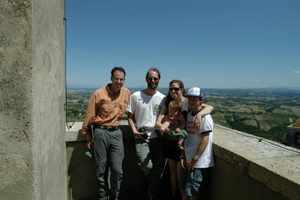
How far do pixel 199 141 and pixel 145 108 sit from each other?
831 mm

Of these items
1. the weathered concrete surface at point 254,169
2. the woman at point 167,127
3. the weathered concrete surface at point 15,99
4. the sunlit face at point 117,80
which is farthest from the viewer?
the sunlit face at point 117,80

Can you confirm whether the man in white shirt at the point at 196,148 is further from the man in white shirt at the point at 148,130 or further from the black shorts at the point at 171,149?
the man in white shirt at the point at 148,130

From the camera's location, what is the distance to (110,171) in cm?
322

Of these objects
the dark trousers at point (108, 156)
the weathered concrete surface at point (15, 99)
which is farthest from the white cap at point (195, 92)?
the weathered concrete surface at point (15, 99)

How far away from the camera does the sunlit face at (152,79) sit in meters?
3.26

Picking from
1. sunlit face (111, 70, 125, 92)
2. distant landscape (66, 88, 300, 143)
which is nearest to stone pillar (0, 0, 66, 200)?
sunlit face (111, 70, 125, 92)

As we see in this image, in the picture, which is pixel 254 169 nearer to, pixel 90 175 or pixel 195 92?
pixel 195 92

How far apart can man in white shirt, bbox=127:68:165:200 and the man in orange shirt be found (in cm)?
21

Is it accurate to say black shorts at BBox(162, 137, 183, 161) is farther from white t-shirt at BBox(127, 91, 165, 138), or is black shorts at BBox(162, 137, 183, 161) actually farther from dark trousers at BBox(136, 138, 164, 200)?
white t-shirt at BBox(127, 91, 165, 138)

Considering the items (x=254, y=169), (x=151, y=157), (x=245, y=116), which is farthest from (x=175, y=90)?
(x=245, y=116)

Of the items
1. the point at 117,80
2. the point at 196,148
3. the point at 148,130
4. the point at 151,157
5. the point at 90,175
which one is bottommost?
the point at 90,175

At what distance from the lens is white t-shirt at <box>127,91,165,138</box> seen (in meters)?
3.26

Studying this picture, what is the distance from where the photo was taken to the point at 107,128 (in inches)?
124

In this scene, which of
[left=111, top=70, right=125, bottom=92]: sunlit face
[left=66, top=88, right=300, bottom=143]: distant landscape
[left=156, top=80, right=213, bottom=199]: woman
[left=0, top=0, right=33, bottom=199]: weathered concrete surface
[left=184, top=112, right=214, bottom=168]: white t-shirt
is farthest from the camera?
[left=66, top=88, right=300, bottom=143]: distant landscape
